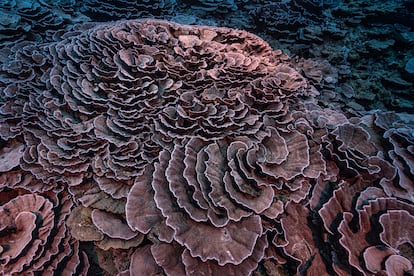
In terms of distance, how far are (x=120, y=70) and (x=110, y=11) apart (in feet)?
20.2


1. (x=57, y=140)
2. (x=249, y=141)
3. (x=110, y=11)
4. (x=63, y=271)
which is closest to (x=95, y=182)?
(x=57, y=140)

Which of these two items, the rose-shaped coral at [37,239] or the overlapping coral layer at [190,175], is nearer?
the overlapping coral layer at [190,175]

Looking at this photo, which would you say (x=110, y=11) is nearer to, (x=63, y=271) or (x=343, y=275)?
(x=63, y=271)

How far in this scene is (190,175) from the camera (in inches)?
101

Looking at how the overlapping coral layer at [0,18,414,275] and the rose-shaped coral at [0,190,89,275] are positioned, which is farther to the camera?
the rose-shaped coral at [0,190,89,275]

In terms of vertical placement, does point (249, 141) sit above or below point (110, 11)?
above

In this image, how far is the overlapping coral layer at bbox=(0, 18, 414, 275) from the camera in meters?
2.37

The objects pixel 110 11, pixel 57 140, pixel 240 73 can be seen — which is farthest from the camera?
pixel 110 11

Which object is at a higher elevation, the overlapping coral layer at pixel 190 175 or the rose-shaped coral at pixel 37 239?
the overlapping coral layer at pixel 190 175

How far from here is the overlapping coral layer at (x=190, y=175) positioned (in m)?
2.37

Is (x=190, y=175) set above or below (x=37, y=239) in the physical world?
above

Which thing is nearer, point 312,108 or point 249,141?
point 249,141

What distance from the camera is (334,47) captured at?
277 inches

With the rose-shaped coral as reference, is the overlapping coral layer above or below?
above
